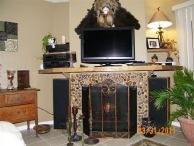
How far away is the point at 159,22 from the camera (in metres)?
2.49

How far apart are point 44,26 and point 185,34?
2566 millimetres

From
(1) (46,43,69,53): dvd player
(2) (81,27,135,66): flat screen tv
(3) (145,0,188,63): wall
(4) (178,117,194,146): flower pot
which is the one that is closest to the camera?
(4) (178,117,194,146): flower pot

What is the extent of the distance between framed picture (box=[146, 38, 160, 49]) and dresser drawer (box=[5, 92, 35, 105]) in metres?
2.08

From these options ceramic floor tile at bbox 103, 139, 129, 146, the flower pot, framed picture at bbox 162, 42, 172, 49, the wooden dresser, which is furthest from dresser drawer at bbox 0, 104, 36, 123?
framed picture at bbox 162, 42, 172, 49

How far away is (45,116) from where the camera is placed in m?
2.82

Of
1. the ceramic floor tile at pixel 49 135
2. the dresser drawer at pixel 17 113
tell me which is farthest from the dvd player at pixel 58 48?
the ceramic floor tile at pixel 49 135

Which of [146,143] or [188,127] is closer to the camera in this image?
[188,127]

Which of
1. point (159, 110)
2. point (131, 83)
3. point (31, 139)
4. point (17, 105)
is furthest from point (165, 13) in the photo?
point (31, 139)

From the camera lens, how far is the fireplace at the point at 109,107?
7.39 feet

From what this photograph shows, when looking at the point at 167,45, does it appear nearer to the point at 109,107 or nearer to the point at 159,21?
the point at 159,21

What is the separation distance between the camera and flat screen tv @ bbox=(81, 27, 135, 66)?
2.21 m

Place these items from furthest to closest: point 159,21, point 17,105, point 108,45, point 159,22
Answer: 1. point 159,22
2. point 159,21
3. point 108,45
4. point 17,105

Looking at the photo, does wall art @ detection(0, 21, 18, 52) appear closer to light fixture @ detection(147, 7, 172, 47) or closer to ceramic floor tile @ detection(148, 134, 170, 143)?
light fixture @ detection(147, 7, 172, 47)

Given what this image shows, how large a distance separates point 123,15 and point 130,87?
1.16 meters
